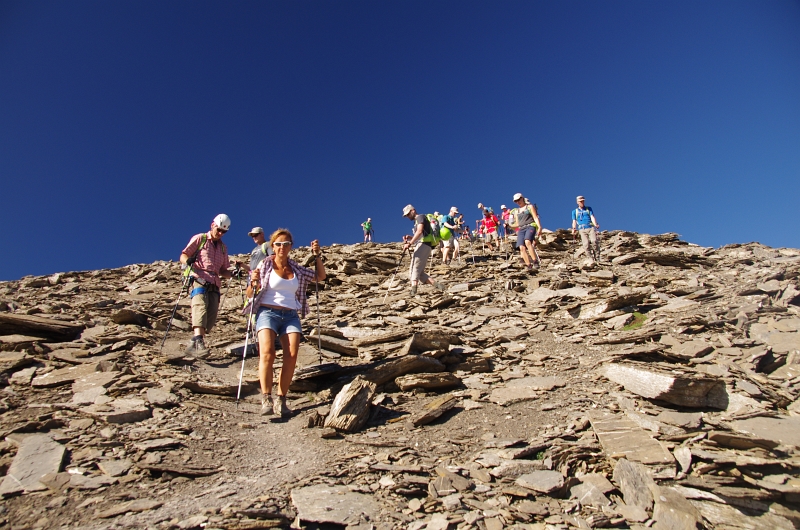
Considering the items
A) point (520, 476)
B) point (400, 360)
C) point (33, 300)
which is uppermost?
point (33, 300)

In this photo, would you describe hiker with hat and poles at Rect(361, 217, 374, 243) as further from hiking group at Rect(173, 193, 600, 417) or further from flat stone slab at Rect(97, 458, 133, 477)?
flat stone slab at Rect(97, 458, 133, 477)

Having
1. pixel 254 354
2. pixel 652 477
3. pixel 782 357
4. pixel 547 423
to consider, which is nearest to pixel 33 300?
pixel 254 354

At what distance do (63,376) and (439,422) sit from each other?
6331mm

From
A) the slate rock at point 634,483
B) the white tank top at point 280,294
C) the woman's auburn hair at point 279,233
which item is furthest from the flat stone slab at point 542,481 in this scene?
the woman's auburn hair at point 279,233

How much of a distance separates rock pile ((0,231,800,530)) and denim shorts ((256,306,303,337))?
1299 mm

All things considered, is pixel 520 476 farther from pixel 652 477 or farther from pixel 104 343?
pixel 104 343

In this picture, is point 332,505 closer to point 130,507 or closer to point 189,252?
point 130,507

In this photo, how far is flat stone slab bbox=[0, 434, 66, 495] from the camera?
404 cm

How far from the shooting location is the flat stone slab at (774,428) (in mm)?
4824

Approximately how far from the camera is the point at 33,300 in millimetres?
15289

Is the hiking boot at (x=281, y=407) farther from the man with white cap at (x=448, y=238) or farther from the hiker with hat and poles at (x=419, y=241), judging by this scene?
the man with white cap at (x=448, y=238)

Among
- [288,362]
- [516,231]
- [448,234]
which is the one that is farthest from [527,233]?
[288,362]

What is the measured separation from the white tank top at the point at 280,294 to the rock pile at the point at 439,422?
1.64 metres

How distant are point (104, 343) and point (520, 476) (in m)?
9.01
